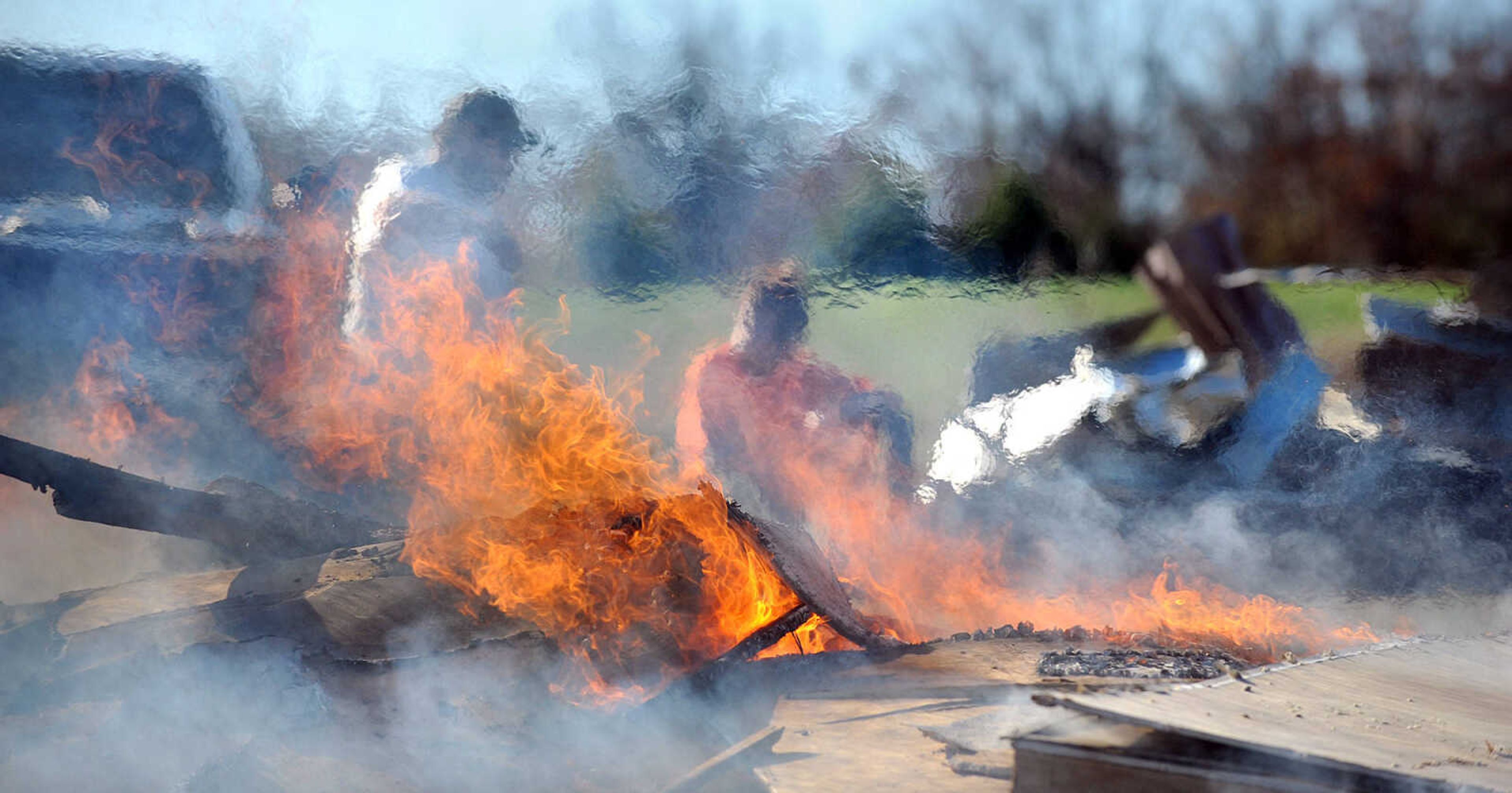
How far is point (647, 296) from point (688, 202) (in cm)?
138

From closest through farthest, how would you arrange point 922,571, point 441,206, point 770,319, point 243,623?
1. point 243,623
2. point 441,206
3. point 922,571
4. point 770,319

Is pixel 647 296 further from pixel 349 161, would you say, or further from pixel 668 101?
pixel 349 161

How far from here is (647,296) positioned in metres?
9.06

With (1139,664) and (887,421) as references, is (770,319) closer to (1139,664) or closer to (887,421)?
(887,421)

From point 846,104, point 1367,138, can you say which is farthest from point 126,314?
point 1367,138

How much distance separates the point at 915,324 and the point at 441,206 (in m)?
4.99

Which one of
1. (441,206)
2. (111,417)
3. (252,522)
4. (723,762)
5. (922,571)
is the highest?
(441,206)

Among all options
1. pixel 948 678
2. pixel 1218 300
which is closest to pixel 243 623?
pixel 948 678

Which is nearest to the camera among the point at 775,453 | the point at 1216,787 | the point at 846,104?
the point at 1216,787

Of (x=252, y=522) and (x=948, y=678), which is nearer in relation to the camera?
(x=948, y=678)

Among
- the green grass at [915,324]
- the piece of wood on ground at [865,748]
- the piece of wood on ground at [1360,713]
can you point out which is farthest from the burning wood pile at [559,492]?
the piece of wood on ground at [1360,713]

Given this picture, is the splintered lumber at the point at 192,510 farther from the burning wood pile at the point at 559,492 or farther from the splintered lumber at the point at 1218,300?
the splintered lumber at the point at 1218,300

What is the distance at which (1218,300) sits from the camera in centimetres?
919

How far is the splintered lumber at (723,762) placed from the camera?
375cm
